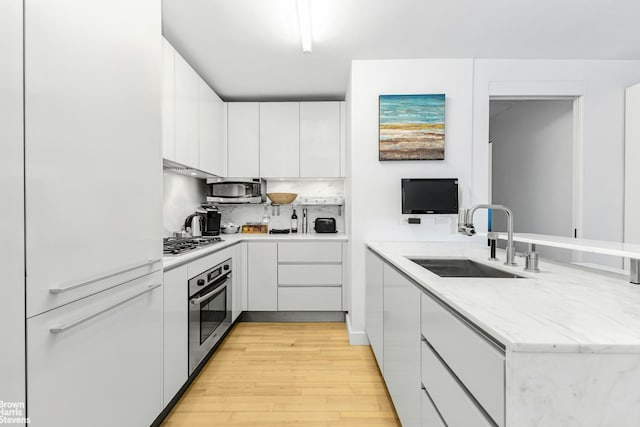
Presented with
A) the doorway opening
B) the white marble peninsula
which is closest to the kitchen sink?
the white marble peninsula

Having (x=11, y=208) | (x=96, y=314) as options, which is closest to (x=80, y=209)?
(x=11, y=208)

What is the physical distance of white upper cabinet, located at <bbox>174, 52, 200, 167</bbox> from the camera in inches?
94.4

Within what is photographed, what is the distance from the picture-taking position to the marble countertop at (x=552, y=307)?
2.04ft

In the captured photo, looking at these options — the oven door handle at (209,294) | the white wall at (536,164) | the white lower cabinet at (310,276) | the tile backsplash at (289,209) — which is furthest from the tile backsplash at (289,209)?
the white wall at (536,164)

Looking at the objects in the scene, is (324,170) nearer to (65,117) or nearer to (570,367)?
(65,117)

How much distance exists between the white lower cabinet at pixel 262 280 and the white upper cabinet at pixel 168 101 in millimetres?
1340

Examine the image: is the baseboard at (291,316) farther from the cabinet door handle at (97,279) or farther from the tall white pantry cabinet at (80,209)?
the cabinet door handle at (97,279)

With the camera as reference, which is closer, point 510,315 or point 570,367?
point 570,367

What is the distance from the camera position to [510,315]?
78cm

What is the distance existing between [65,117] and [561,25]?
10.1ft

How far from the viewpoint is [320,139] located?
11.4ft

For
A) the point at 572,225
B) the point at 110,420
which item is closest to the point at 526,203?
the point at 572,225

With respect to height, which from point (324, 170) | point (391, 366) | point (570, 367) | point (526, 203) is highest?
point (324, 170)

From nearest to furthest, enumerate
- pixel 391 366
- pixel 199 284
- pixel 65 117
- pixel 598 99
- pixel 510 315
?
pixel 510 315 < pixel 65 117 < pixel 391 366 < pixel 199 284 < pixel 598 99
